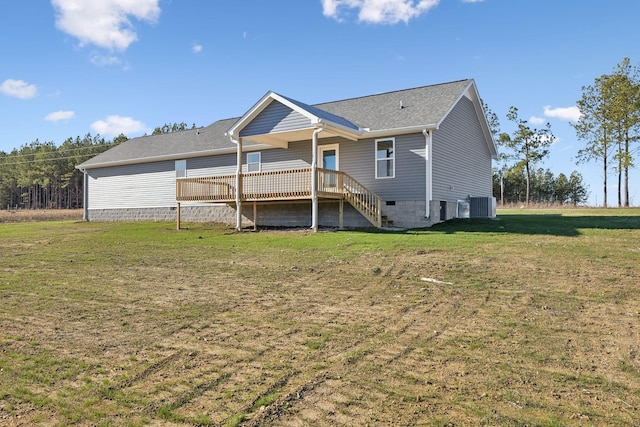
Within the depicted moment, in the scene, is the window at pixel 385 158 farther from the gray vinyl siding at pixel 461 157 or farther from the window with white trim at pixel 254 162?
the window with white trim at pixel 254 162

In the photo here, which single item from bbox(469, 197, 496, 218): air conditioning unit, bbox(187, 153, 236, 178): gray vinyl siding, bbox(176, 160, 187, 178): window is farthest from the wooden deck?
bbox(469, 197, 496, 218): air conditioning unit

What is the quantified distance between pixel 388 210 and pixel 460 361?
12919mm

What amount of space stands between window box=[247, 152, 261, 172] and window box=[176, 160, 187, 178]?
430 cm

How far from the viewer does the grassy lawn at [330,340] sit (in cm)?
357

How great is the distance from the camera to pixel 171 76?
72.9 ft

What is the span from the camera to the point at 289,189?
1694 centimetres

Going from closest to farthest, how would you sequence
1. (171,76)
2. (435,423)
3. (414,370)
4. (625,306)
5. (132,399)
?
1. (435,423)
2. (132,399)
3. (414,370)
4. (625,306)
5. (171,76)

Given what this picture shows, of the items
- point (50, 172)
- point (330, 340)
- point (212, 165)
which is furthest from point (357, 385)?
point (50, 172)

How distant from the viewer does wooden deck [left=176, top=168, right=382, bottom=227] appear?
16328 mm

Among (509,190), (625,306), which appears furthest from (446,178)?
(509,190)

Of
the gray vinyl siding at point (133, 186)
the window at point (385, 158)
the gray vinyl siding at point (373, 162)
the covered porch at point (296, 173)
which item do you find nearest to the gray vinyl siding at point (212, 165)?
the gray vinyl siding at point (133, 186)

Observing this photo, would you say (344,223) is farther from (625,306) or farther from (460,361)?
(460,361)

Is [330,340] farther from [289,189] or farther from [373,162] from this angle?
[373,162]

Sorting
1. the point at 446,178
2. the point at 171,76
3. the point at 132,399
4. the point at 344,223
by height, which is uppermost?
the point at 171,76
